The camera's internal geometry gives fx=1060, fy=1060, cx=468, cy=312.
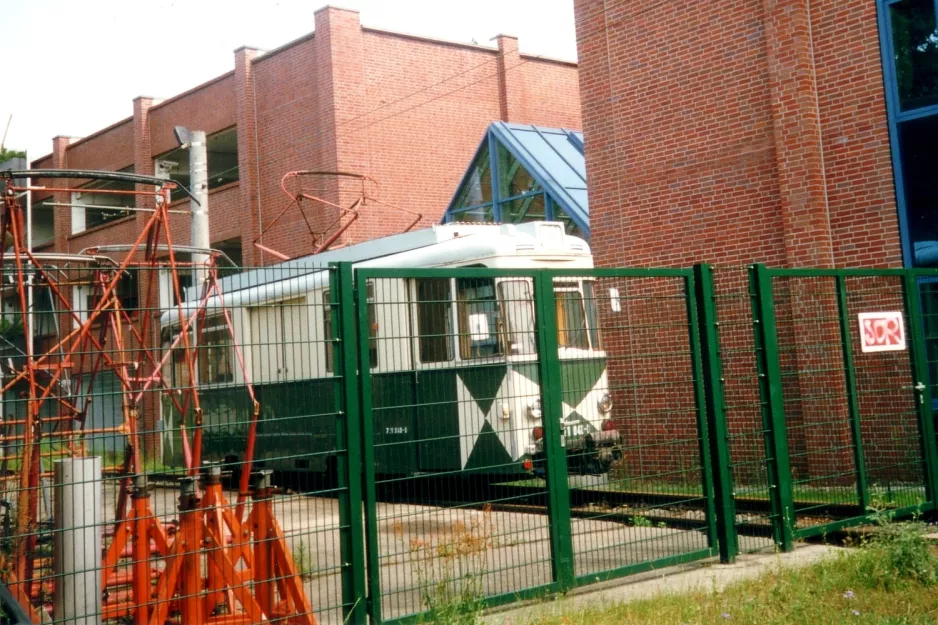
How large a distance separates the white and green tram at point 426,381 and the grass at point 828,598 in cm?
113

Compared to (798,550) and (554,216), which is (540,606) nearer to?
(798,550)

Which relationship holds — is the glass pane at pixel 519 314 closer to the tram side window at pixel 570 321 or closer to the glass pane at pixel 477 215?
the tram side window at pixel 570 321

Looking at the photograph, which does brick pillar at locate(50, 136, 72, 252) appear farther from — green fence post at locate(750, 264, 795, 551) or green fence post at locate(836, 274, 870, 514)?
green fence post at locate(750, 264, 795, 551)

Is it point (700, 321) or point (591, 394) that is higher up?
point (700, 321)

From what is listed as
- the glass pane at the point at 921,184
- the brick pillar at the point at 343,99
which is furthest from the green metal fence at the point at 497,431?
the brick pillar at the point at 343,99

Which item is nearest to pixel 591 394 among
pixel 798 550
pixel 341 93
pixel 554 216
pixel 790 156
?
pixel 798 550

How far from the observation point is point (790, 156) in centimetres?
1348

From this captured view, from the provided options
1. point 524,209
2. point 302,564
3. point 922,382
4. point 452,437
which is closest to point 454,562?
point 452,437

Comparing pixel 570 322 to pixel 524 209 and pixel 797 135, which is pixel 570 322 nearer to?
pixel 797 135

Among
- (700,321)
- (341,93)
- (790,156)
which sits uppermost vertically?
(341,93)

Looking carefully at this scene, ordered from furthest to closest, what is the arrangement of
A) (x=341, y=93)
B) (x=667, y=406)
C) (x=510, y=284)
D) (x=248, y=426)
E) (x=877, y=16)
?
(x=341, y=93) < (x=877, y=16) < (x=667, y=406) < (x=510, y=284) < (x=248, y=426)

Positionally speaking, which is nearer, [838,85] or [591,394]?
[591,394]

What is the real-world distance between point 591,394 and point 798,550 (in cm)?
246

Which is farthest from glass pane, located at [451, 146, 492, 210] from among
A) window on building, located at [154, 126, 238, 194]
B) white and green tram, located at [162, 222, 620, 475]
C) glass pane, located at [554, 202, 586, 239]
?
white and green tram, located at [162, 222, 620, 475]
